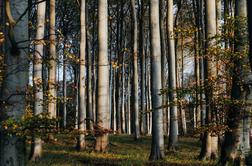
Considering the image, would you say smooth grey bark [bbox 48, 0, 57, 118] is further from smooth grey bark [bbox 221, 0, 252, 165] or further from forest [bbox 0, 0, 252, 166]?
smooth grey bark [bbox 221, 0, 252, 165]

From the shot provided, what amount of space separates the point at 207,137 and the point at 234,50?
4851 mm

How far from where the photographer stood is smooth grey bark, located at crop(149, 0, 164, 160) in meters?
14.5

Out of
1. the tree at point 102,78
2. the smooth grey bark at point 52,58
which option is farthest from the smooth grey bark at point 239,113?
the tree at point 102,78

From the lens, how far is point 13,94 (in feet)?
18.9

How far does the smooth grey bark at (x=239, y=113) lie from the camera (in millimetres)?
10695

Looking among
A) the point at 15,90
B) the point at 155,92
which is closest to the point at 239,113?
the point at 155,92

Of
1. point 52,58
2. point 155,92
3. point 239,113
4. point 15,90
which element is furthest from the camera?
point 155,92

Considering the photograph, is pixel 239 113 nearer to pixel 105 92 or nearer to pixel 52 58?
pixel 52 58

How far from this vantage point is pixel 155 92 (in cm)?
1470

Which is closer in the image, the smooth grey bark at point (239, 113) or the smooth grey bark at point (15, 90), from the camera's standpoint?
the smooth grey bark at point (15, 90)

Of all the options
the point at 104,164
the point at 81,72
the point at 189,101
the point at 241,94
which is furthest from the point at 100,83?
the point at 241,94

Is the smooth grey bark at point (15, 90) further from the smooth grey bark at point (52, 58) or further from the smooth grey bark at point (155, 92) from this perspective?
the smooth grey bark at point (155, 92)

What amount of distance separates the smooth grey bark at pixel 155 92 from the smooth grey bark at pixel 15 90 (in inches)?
321

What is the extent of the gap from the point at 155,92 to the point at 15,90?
30.2 feet
